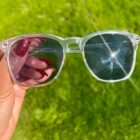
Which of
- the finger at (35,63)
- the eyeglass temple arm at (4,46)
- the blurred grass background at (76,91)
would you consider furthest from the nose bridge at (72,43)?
the blurred grass background at (76,91)

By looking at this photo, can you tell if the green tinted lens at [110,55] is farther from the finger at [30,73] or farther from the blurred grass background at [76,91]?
the blurred grass background at [76,91]

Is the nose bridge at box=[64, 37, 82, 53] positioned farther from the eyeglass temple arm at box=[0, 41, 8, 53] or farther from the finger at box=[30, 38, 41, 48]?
the eyeglass temple arm at box=[0, 41, 8, 53]

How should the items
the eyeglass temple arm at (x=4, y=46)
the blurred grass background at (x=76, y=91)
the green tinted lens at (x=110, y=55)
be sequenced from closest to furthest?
the eyeglass temple arm at (x=4, y=46) → the green tinted lens at (x=110, y=55) → the blurred grass background at (x=76, y=91)

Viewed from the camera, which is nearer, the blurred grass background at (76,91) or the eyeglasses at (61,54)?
the eyeglasses at (61,54)

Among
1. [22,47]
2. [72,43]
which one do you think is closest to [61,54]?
[72,43]

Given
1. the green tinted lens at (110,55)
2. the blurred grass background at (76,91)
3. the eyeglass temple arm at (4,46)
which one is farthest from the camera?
the blurred grass background at (76,91)

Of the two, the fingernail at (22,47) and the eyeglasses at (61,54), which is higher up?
the fingernail at (22,47)

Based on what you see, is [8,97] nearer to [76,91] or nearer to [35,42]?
[35,42]

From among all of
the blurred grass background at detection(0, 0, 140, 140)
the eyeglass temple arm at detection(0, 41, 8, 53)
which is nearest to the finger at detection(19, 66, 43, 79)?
the eyeglass temple arm at detection(0, 41, 8, 53)
